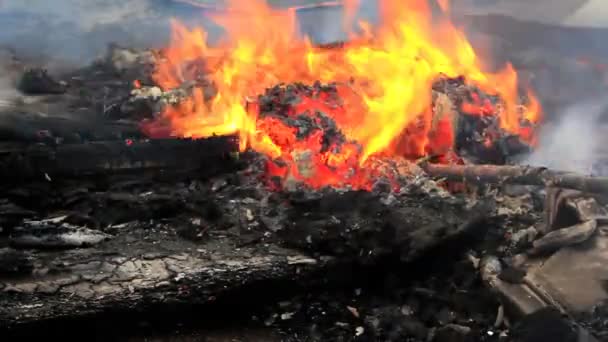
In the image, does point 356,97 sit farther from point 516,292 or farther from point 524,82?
point 524,82

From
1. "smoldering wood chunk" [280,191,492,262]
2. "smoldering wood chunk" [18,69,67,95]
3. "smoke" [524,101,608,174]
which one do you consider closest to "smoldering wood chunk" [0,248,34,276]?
"smoldering wood chunk" [280,191,492,262]

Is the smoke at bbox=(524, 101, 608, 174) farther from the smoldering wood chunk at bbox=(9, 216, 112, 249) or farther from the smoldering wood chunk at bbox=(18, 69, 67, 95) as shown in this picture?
the smoldering wood chunk at bbox=(18, 69, 67, 95)

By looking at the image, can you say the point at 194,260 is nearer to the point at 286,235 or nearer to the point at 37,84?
the point at 286,235

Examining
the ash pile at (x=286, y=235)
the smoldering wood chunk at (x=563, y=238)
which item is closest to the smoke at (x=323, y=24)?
the ash pile at (x=286, y=235)

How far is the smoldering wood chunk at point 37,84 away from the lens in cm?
909

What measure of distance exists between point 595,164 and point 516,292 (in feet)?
14.3

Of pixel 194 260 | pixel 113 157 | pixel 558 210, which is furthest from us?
pixel 113 157

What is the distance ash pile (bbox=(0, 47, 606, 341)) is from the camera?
4027 mm

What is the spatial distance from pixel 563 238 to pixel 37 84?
8.13 meters

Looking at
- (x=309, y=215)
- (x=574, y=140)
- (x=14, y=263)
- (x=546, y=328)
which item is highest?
(x=574, y=140)

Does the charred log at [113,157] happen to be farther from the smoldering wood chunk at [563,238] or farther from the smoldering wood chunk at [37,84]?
the smoldering wood chunk at [563,238]

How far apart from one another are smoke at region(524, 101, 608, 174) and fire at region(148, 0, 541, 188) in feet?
1.37

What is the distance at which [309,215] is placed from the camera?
511 cm

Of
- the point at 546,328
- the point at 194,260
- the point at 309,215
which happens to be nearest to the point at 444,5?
the point at 309,215
